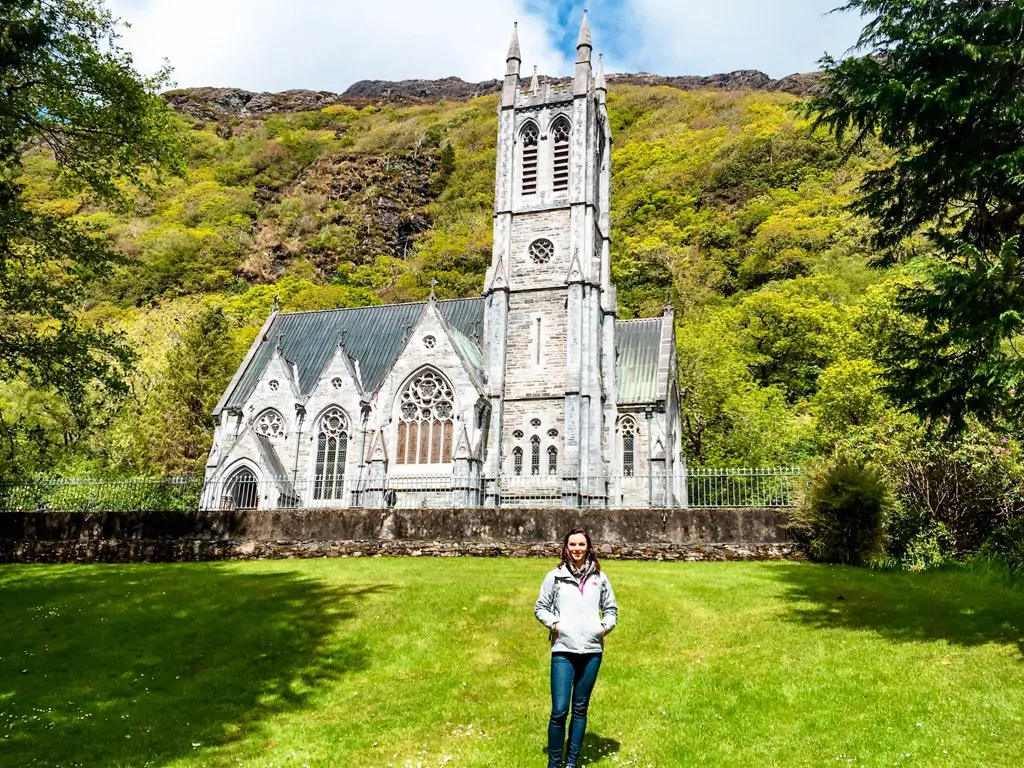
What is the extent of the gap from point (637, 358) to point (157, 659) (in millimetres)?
26988

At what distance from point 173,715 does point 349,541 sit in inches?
389

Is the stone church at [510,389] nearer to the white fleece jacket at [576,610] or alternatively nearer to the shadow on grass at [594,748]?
the shadow on grass at [594,748]

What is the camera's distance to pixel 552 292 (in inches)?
1272

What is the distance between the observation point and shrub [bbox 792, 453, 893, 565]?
15.6 m

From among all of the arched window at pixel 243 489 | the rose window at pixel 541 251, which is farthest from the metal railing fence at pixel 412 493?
the rose window at pixel 541 251

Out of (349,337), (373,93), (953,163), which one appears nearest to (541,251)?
(349,337)

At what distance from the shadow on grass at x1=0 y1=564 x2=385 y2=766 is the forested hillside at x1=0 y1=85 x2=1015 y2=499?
422cm

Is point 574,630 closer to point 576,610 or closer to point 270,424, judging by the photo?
point 576,610

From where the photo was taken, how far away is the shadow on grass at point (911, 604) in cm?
1002

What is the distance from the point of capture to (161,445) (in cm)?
3881

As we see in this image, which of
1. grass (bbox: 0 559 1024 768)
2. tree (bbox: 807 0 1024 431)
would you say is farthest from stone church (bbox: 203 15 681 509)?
tree (bbox: 807 0 1024 431)

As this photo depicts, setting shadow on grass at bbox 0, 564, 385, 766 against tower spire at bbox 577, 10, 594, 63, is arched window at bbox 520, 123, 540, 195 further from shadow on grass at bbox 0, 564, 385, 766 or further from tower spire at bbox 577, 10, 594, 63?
shadow on grass at bbox 0, 564, 385, 766

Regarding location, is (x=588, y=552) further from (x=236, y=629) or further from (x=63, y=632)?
(x=63, y=632)

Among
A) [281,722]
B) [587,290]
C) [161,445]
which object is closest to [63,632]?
[281,722]
